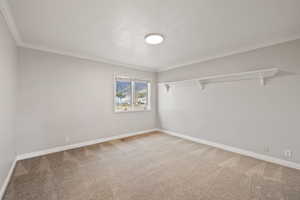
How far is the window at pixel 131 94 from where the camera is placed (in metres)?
4.24

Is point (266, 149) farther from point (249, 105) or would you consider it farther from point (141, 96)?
point (141, 96)

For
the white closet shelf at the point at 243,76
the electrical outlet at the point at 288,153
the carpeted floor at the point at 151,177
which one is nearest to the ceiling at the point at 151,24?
the white closet shelf at the point at 243,76

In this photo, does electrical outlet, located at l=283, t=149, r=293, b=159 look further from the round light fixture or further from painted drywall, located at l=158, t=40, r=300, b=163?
the round light fixture

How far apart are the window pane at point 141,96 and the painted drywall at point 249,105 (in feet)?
4.62

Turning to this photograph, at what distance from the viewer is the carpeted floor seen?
1.68 m

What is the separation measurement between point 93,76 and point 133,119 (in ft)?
6.27

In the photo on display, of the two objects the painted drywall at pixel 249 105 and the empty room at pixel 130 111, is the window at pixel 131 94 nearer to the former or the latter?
the empty room at pixel 130 111

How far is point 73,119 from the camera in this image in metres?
3.28

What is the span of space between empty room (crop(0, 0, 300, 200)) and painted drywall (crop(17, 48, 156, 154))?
0.08 feet

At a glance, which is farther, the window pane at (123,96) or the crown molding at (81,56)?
the window pane at (123,96)

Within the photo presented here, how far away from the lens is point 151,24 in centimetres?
202

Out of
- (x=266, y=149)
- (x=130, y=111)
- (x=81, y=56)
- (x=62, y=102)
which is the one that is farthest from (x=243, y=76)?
(x=62, y=102)

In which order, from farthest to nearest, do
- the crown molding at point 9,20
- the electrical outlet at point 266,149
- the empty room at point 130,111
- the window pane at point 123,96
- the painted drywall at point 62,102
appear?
1. the window pane at point 123,96
2. the painted drywall at point 62,102
3. the electrical outlet at point 266,149
4. the empty room at point 130,111
5. the crown molding at point 9,20

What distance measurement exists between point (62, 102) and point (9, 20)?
1765 mm
